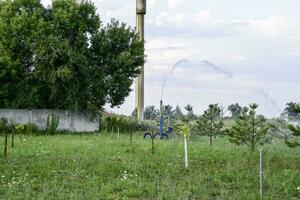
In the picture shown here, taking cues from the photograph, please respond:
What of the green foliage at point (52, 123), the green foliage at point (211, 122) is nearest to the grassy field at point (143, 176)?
the green foliage at point (211, 122)

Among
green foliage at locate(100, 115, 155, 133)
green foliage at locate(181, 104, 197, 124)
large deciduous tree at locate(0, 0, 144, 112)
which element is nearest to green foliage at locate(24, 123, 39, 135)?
large deciduous tree at locate(0, 0, 144, 112)

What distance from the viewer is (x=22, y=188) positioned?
1060cm

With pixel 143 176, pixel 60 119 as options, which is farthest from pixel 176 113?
pixel 143 176

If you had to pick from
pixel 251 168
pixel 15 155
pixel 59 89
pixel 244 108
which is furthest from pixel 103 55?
pixel 251 168

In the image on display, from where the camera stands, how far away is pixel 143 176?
39.4 ft

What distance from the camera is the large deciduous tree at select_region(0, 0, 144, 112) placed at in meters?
30.2

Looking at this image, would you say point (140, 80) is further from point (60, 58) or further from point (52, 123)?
point (52, 123)

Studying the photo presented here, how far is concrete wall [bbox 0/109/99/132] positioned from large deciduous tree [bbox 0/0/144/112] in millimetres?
510

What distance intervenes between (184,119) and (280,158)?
53.1 feet

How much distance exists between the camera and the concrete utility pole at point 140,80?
37719mm

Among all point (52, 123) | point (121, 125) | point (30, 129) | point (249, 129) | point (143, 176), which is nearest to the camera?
point (143, 176)

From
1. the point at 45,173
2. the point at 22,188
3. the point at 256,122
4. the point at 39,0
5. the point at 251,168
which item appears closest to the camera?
the point at 22,188

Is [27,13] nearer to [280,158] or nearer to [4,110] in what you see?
[4,110]

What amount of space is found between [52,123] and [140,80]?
965 centimetres
